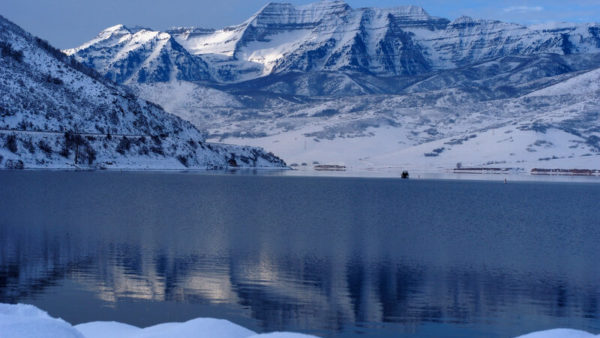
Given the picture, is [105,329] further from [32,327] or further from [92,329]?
[32,327]

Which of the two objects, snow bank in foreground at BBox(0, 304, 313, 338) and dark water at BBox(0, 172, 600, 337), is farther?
dark water at BBox(0, 172, 600, 337)

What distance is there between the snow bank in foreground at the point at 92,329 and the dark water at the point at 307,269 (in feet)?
16.9

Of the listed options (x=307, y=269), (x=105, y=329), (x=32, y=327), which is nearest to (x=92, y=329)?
(x=105, y=329)

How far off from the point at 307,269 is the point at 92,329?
19296mm

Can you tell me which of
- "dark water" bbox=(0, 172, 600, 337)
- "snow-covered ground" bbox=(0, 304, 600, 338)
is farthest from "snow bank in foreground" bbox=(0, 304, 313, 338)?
"dark water" bbox=(0, 172, 600, 337)

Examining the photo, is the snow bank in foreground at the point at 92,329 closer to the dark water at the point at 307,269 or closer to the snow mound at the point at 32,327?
the snow mound at the point at 32,327

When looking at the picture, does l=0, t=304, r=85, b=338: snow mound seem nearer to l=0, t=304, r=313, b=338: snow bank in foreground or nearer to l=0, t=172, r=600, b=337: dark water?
l=0, t=304, r=313, b=338: snow bank in foreground

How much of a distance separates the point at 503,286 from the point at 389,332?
12.5 metres

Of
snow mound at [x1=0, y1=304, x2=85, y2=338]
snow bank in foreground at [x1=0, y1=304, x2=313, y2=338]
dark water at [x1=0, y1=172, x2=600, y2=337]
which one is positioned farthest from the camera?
dark water at [x1=0, y1=172, x2=600, y2=337]

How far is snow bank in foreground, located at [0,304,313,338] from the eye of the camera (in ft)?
56.8

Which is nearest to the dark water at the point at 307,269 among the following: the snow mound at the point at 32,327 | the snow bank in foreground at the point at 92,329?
the snow bank in foreground at the point at 92,329

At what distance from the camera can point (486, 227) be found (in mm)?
70938

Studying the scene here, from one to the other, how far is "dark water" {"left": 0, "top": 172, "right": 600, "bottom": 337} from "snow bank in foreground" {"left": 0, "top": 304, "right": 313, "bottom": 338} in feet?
16.9

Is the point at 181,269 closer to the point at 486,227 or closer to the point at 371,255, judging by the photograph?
the point at 371,255
